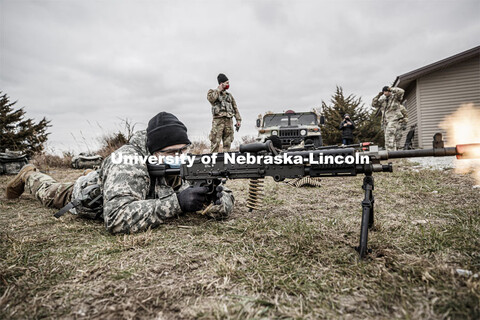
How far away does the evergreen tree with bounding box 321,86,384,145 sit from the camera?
68.3 ft

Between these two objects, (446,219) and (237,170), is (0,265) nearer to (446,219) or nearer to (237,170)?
(237,170)

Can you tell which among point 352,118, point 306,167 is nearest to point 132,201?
point 306,167

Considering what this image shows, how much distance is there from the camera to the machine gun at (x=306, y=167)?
208 cm

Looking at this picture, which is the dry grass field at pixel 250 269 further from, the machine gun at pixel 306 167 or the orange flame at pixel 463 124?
the orange flame at pixel 463 124

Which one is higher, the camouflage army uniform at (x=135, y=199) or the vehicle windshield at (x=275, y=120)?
the vehicle windshield at (x=275, y=120)

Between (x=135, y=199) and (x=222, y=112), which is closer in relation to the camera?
(x=135, y=199)

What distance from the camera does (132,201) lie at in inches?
111

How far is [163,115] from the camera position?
11.1 feet

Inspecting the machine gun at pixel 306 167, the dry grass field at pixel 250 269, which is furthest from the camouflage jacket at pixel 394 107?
the machine gun at pixel 306 167

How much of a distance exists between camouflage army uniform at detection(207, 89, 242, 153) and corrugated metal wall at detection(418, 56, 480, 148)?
11.8 m

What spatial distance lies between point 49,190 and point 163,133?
261 centimetres

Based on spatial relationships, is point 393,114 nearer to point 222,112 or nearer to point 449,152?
point 222,112

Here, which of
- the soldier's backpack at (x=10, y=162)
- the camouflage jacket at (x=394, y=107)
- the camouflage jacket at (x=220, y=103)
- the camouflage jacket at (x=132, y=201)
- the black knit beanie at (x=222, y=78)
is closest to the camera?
the camouflage jacket at (x=132, y=201)

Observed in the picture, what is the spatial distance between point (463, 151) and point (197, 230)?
2573 mm
